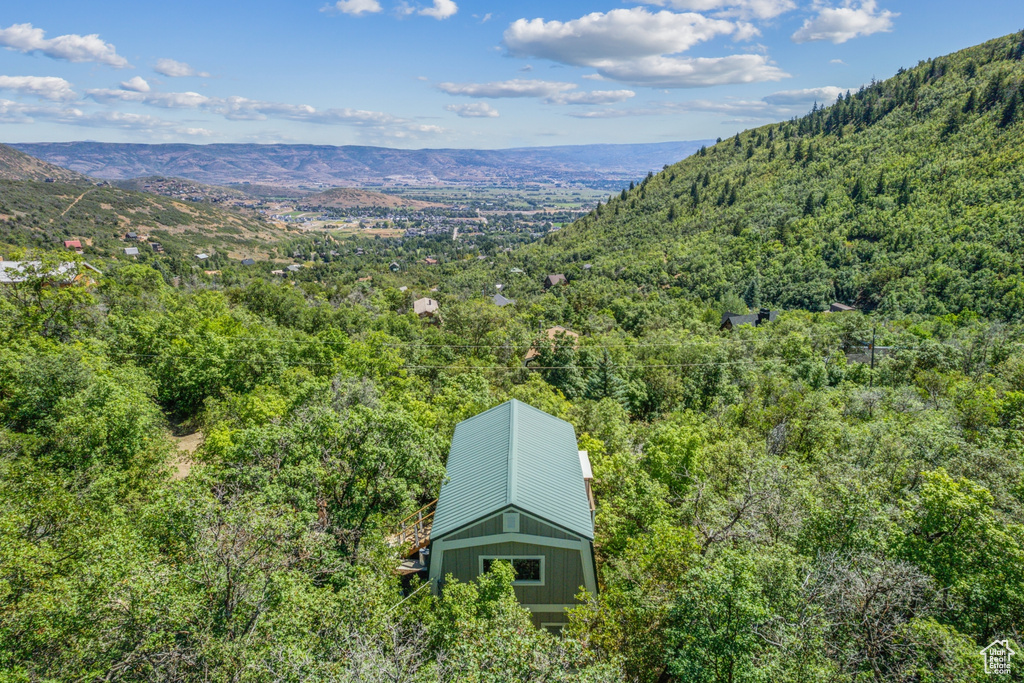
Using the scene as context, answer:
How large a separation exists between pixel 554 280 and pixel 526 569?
8924cm

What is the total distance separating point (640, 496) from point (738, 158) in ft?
501

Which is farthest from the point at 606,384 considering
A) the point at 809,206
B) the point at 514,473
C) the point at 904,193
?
the point at 809,206

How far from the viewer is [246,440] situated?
1472cm

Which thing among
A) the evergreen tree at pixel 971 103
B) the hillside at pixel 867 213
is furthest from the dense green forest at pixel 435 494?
the evergreen tree at pixel 971 103

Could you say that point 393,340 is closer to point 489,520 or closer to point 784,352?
point 489,520

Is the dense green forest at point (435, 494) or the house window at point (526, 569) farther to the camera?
the house window at point (526, 569)

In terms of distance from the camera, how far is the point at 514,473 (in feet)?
53.2

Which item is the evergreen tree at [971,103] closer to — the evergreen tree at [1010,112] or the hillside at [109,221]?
the evergreen tree at [1010,112]

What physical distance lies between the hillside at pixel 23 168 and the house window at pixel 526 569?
220719 mm

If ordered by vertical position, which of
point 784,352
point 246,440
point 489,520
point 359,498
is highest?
point 246,440

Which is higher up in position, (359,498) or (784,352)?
(359,498)

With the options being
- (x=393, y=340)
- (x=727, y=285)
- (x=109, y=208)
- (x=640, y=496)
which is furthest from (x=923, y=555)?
(x=109, y=208)

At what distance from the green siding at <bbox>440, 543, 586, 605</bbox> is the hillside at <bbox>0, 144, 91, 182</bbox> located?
722 ft

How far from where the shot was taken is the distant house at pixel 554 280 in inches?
3979
